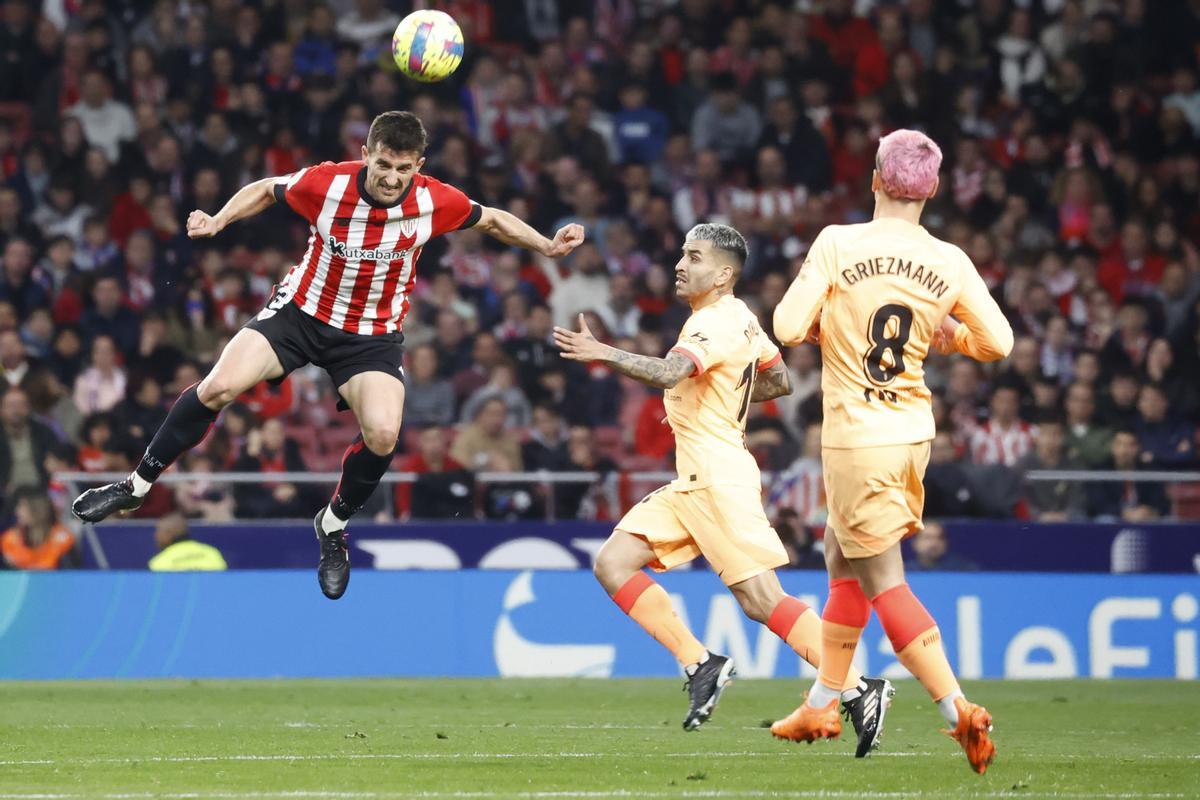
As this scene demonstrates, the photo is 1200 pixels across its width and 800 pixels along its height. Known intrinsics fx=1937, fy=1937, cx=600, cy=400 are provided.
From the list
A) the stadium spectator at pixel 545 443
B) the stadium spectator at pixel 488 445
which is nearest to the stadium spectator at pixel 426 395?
the stadium spectator at pixel 488 445

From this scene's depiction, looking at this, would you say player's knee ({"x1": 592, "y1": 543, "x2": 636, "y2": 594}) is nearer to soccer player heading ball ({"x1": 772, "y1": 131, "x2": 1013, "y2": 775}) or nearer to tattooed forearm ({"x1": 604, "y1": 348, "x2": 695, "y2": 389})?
tattooed forearm ({"x1": 604, "y1": 348, "x2": 695, "y2": 389})

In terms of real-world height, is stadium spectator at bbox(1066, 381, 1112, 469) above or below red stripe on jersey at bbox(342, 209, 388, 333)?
below

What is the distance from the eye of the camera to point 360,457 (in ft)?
31.6

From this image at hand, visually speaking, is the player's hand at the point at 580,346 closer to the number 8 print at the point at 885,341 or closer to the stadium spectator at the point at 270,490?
the number 8 print at the point at 885,341

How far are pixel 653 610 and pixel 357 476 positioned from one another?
1738mm

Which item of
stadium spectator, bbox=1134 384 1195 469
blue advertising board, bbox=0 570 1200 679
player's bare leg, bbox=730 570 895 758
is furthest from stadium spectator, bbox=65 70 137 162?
player's bare leg, bbox=730 570 895 758

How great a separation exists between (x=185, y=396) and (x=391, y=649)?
5.29 meters

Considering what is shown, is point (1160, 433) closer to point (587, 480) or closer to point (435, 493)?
point (587, 480)

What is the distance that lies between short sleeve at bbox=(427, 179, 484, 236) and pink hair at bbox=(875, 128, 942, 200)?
97.0 inches

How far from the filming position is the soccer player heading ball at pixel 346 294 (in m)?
9.12

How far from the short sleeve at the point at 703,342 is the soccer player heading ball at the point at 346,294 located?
0.84 m

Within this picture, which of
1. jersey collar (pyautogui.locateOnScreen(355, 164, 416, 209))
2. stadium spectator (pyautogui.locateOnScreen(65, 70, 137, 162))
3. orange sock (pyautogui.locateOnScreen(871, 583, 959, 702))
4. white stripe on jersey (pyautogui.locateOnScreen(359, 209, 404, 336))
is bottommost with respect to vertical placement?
orange sock (pyautogui.locateOnScreen(871, 583, 959, 702))

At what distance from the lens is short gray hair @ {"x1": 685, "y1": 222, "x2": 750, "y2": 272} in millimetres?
8867

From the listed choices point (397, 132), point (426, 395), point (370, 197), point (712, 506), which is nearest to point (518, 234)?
point (370, 197)
